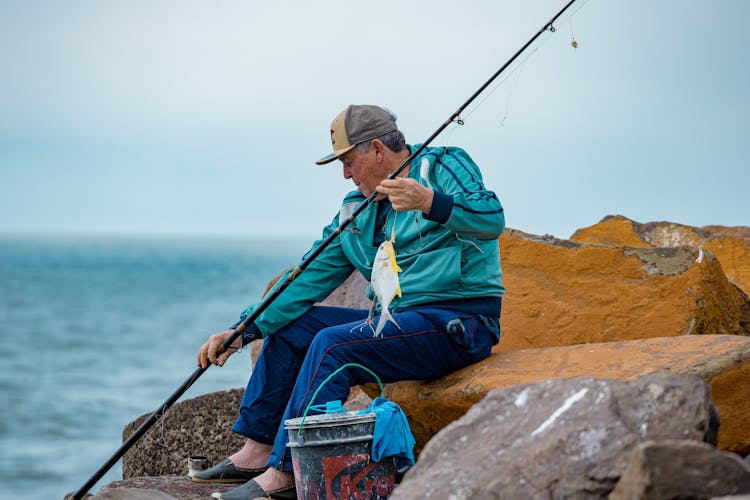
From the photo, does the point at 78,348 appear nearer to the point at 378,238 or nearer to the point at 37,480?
the point at 37,480

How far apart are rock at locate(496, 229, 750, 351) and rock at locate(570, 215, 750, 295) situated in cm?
167

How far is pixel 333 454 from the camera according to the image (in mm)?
4141

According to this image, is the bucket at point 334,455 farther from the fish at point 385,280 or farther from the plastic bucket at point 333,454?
the fish at point 385,280

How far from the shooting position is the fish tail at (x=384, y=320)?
4355 millimetres

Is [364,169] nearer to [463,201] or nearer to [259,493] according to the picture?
[463,201]

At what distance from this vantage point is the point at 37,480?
17953 millimetres

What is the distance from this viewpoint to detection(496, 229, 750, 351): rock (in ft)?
18.0

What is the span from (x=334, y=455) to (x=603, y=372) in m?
A: 1.09

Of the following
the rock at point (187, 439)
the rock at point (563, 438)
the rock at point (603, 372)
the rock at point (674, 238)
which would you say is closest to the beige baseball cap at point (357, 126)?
→ the rock at point (603, 372)

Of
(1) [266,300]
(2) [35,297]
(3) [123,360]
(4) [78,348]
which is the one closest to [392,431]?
(1) [266,300]

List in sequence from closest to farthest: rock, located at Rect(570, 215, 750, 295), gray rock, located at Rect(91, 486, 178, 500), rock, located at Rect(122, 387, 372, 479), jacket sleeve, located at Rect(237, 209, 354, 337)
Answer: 1. gray rock, located at Rect(91, 486, 178, 500)
2. jacket sleeve, located at Rect(237, 209, 354, 337)
3. rock, located at Rect(122, 387, 372, 479)
4. rock, located at Rect(570, 215, 750, 295)

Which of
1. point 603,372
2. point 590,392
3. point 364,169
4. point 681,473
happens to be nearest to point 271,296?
point 364,169

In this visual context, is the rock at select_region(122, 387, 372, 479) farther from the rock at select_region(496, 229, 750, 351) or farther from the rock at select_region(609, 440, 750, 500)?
the rock at select_region(609, 440, 750, 500)

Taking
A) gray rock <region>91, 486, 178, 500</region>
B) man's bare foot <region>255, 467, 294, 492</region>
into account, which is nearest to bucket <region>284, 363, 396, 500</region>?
man's bare foot <region>255, 467, 294, 492</region>
